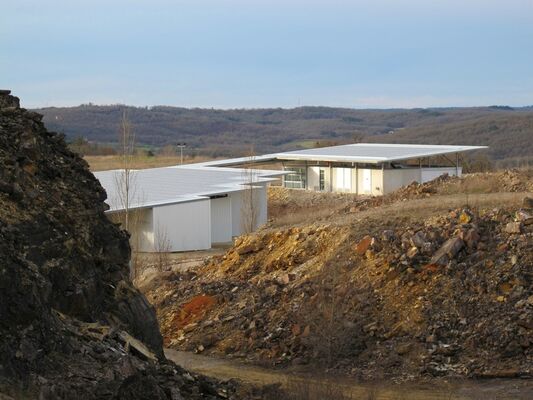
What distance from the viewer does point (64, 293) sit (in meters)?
11.7

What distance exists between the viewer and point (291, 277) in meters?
23.7

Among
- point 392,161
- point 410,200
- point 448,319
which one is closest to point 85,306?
point 448,319

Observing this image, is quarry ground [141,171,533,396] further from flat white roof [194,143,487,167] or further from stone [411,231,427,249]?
flat white roof [194,143,487,167]

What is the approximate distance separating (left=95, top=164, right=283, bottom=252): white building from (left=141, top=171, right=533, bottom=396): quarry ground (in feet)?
42.9

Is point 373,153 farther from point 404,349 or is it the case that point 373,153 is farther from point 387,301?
point 404,349

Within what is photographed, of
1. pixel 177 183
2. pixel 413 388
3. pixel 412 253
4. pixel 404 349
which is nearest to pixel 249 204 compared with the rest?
pixel 177 183

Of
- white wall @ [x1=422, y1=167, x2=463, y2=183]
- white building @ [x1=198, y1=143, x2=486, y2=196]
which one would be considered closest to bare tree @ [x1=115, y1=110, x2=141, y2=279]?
white building @ [x1=198, y1=143, x2=486, y2=196]

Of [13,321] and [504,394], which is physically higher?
[13,321]

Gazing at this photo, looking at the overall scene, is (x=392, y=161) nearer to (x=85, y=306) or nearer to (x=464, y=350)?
(x=464, y=350)

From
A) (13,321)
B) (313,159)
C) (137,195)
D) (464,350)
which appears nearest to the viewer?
(13,321)

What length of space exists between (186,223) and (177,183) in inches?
224

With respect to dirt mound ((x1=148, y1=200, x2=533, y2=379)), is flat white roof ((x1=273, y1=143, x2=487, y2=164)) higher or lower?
higher

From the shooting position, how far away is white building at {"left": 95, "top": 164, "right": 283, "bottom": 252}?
41.3 metres

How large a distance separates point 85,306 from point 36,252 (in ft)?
3.05
